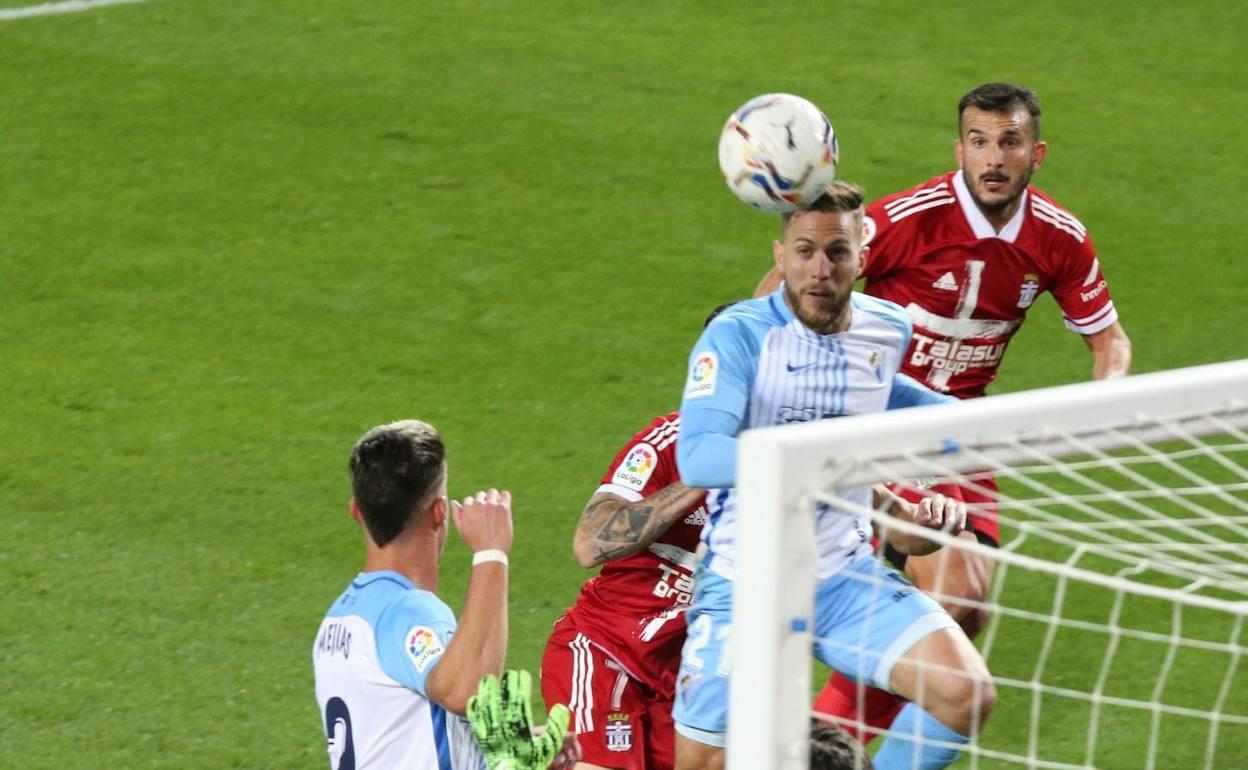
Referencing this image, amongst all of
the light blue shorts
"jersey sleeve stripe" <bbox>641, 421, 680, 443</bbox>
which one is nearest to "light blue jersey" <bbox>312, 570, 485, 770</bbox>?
the light blue shorts

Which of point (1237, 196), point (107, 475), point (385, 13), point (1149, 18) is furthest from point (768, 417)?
point (1149, 18)

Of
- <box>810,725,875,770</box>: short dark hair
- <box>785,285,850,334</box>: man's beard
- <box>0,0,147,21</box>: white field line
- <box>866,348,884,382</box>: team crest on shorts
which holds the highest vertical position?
<box>0,0,147,21</box>: white field line

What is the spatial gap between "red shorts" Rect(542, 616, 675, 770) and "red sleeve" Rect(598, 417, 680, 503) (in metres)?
0.43

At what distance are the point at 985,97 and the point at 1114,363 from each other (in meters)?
0.90

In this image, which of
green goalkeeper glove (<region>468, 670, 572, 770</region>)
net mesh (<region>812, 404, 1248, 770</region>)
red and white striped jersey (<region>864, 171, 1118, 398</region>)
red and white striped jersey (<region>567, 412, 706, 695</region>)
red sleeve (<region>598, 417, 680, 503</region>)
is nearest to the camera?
green goalkeeper glove (<region>468, 670, 572, 770</region>)

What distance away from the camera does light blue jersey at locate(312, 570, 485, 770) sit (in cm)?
403

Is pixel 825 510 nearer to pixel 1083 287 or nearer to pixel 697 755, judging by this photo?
pixel 697 755

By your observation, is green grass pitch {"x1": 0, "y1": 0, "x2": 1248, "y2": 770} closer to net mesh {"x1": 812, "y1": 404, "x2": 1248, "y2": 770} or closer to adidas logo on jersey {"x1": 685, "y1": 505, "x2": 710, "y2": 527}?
net mesh {"x1": 812, "y1": 404, "x2": 1248, "y2": 770}

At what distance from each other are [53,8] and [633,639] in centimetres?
735

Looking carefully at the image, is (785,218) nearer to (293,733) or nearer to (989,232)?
(989,232)

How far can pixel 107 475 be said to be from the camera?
7.27 meters

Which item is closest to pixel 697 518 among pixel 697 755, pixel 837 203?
pixel 697 755

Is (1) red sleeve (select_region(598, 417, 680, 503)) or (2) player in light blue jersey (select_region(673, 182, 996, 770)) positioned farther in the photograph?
(1) red sleeve (select_region(598, 417, 680, 503))

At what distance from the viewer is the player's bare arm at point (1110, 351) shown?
6.24 meters
